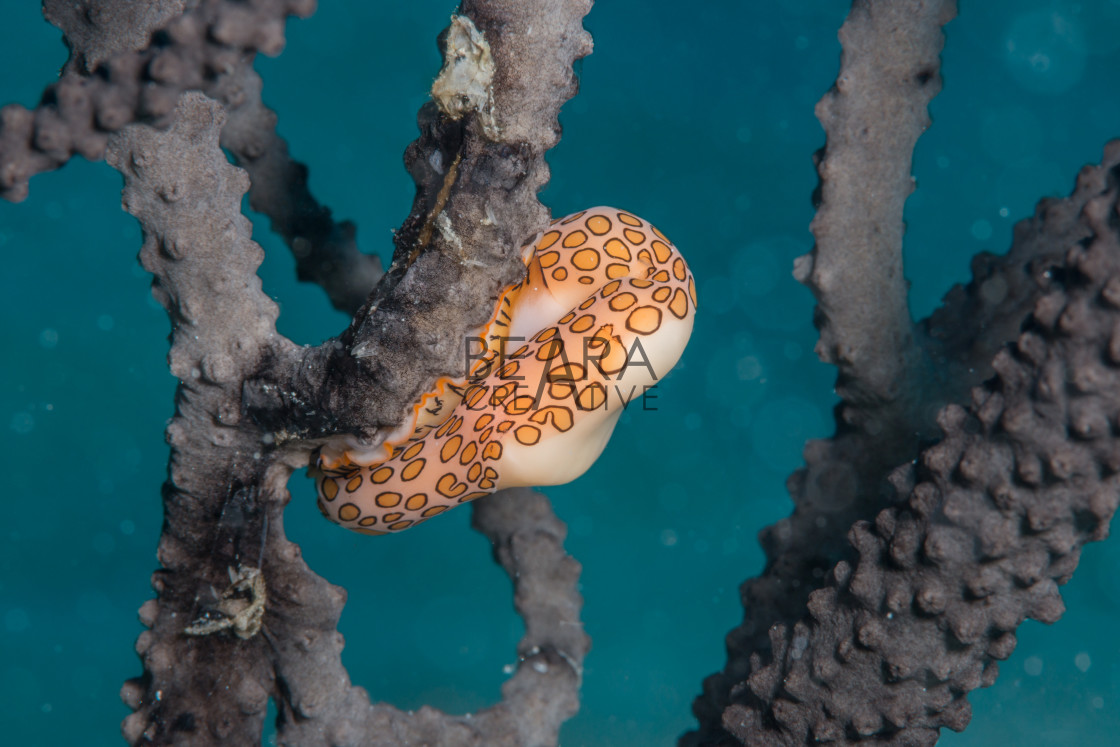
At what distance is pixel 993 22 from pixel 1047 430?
38.1 feet

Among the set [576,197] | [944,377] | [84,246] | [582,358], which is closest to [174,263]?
[582,358]

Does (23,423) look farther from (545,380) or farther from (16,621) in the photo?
(545,380)

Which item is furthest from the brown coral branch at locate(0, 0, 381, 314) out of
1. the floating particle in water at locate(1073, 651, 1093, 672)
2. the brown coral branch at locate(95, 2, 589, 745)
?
the floating particle in water at locate(1073, 651, 1093, 672)

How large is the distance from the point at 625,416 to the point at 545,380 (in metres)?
12.2

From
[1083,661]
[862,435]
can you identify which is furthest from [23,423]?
[1083,661]

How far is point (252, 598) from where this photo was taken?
2.33 meters

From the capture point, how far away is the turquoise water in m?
12.1

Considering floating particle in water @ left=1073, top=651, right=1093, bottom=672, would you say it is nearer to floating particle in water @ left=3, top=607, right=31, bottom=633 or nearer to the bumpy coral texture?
the bumpy coral texture

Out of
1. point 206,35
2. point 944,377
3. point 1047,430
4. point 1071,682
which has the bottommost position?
point 1047,430

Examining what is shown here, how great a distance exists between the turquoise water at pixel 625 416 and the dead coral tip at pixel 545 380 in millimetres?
10148

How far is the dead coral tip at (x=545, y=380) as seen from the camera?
7.47 ft

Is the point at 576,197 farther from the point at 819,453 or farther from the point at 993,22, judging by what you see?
the point at 819,453

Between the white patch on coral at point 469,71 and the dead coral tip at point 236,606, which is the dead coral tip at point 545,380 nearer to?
the dead coral tip at point 236,606

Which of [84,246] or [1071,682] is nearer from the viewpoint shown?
[1071,682]
